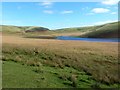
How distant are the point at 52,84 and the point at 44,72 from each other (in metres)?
3.68

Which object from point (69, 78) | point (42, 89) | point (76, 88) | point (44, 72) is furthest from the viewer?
point (44, 72)

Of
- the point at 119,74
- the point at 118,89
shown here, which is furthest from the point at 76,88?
the point at 119,74

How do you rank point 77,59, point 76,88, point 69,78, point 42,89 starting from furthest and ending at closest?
point 77,59 → point 69,78 → point 76,88 → point 42,89

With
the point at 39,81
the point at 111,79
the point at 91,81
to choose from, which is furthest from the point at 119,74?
the point at 39,81

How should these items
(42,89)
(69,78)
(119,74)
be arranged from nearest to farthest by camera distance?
(42,89) → (69,78) → (119,74)

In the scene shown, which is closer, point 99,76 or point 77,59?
point 99,76

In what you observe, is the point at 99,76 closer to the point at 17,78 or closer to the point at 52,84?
the point at 52,84

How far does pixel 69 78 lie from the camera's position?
20781 mm

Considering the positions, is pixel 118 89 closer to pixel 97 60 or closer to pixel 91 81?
pixel 91 81

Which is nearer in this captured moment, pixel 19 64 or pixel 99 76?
pixel 99 76

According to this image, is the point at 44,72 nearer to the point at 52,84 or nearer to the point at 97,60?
the point at 52,84

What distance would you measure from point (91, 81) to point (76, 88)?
2.74 m

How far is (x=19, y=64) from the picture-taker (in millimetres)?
25266

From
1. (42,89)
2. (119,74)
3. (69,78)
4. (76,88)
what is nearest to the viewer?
(42,89)
